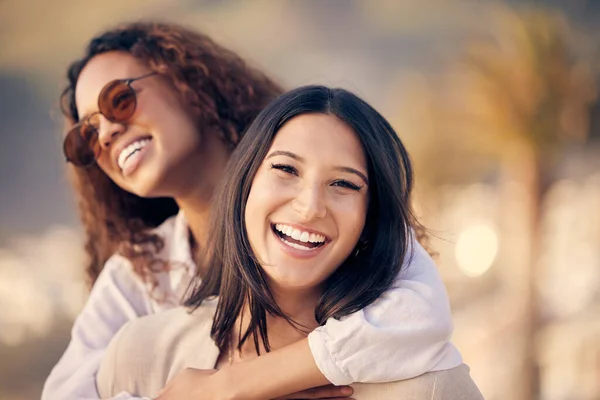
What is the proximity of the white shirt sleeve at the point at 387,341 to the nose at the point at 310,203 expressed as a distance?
0.23 metres

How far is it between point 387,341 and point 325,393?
0.70ft

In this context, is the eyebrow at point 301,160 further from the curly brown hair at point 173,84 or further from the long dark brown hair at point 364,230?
the curly brown hair at point 173,84

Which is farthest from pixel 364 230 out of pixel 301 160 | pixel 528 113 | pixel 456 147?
pixel 456 147

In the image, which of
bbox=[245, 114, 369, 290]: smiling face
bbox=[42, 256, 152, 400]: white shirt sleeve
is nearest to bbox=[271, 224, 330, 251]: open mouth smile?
bbox=[245, 114, 369, 290]: smiling face

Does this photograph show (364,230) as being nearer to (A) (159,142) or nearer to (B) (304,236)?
(B) (304,236)

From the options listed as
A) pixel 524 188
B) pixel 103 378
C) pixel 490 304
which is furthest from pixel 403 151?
pixel 490 304

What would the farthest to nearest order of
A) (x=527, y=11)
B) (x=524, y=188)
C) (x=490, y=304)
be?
(x=490, y=304) → (x=527, y=11) → (x=524, y=188)

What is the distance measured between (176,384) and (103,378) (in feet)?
0.92

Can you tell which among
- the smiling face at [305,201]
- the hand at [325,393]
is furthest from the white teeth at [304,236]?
the hand at [325,393]

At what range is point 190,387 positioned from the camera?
5.95 feet

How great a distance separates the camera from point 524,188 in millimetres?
7480

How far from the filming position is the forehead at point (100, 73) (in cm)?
248

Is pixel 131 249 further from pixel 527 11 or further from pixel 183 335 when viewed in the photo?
pixel 527 11

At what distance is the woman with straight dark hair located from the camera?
1726 millimetres
